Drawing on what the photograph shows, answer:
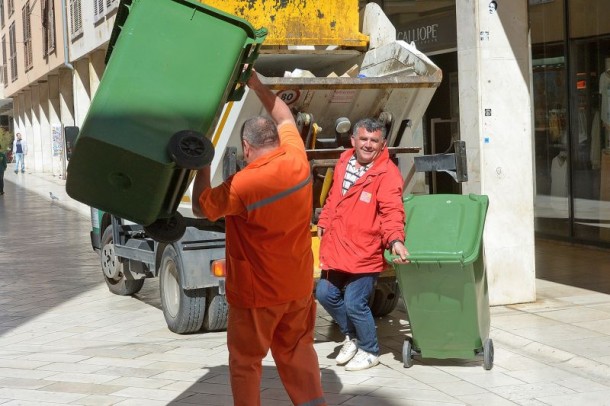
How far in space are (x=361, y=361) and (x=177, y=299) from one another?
2189 millimetres

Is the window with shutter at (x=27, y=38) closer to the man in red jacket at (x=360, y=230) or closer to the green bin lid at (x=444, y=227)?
the man in red jacket at (x=360, y=230)

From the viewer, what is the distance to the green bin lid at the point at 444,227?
6559mm

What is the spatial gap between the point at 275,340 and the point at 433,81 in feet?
10.3

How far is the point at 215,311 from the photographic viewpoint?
8.59m

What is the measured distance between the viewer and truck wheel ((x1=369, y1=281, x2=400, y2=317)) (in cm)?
873

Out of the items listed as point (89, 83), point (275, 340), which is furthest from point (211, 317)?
point (89, 83)

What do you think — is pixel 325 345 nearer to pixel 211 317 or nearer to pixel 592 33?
pixel 211 317

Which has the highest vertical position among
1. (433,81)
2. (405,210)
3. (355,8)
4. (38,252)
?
(355,8)

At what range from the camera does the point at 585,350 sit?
7340mm

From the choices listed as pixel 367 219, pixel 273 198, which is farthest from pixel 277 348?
pixel 367 219

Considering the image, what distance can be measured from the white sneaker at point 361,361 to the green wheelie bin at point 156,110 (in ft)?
7.64

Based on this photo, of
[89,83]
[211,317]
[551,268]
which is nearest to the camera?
[211,317]

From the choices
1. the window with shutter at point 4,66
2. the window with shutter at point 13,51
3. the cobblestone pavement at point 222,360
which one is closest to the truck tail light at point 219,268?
the cobblestone pavement at point 222,360

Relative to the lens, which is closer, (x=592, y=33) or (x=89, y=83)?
(x=592, y=33)
